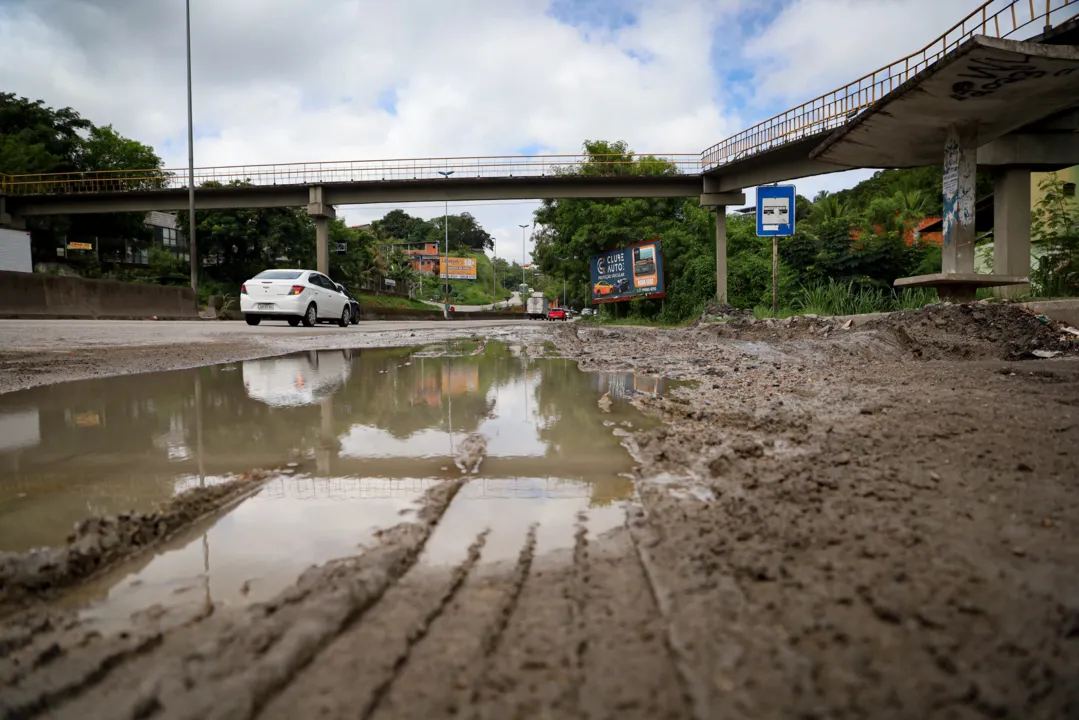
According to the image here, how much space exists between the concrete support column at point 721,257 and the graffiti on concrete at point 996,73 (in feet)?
51.2

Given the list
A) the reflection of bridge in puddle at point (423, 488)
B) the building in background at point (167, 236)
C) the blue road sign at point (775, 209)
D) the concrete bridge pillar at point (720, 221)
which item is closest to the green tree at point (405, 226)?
the building in background at point (167, 236)

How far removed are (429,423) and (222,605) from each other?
240 cm

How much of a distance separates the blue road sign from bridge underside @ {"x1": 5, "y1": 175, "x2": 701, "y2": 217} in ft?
40.7

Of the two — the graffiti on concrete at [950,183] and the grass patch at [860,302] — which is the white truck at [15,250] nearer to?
the grass patch at [860,302]

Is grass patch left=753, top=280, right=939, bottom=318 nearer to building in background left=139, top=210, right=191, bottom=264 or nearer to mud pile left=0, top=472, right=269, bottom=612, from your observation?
mud pile left=0, top=472, right=269, bottom=612

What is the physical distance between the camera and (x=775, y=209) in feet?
48.6

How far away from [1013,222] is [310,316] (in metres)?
16.9

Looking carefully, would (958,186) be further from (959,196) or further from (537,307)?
(537,307)

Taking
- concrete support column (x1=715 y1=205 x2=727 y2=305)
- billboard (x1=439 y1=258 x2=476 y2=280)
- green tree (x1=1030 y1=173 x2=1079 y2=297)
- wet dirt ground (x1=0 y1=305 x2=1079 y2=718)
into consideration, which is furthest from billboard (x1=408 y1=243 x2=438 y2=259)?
wet dirt ground (x1=0 y1=305 x2=1079 y2=718)

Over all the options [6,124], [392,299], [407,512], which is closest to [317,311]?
[407,512]

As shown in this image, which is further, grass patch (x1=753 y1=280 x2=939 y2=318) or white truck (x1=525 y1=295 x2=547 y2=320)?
white truck (x1=525 y1=295 x2=547 y2=320)

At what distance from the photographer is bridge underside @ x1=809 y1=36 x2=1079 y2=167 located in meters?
8.50

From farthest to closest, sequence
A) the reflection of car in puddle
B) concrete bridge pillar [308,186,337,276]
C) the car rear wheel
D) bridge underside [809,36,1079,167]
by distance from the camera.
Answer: concrete bridge pillar [308,186,337,276], the car rear wheel, bridge underside [809,36,1079,167], the reflection of car in puddle

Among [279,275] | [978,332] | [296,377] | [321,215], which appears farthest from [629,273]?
[296,377]
